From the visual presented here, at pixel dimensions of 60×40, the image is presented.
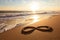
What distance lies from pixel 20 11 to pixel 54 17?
252 millimetres

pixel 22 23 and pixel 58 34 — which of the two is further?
pixel 22 23

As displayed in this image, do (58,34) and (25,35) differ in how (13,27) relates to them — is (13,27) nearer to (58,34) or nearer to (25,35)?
(25,35)

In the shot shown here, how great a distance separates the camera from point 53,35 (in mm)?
759

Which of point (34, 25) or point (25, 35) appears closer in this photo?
point (25, 35)

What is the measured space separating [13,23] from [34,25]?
5.4 inches

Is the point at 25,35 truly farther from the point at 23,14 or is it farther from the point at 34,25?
the point at 23,14

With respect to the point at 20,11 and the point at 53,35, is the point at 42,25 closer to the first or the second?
the point at 53,35

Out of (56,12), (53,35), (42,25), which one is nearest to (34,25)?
(42,25)

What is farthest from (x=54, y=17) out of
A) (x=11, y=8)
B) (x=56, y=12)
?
(x=11, y=8)

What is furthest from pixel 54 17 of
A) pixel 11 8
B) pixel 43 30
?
pixel 11 8

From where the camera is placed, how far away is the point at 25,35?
2.56ft

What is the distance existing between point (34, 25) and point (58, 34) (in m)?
0.18

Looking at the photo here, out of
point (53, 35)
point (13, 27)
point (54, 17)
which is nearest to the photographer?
point (53, 35)

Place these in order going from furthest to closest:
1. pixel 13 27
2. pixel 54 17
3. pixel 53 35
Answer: pixel 54 17
pixel 13 27
pixel 53 35
